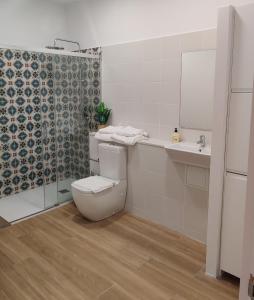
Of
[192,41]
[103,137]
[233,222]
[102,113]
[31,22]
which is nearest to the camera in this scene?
[233,222]

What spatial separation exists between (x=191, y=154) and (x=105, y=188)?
1.01 m

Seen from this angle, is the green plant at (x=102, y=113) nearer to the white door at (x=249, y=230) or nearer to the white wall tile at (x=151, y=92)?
the white wall tile at (x=151, y=92)

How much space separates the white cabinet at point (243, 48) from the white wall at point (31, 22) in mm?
2627

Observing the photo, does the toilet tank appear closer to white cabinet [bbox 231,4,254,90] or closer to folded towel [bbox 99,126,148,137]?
folded towel [bbox 99,126,148,137]

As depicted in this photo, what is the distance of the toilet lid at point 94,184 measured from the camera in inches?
115

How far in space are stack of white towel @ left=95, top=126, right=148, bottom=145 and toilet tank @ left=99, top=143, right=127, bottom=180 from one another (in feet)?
0.29

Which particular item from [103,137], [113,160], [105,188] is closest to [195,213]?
[105,188]

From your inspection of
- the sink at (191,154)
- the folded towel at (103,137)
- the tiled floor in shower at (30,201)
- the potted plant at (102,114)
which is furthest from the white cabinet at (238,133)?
the tiled floor in shower at (30,201)

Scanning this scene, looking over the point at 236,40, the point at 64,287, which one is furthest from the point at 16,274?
the point at 236,40

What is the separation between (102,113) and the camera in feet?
11.6

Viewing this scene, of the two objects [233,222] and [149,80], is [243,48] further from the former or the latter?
[149,80]

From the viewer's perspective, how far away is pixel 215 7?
8.29 feet

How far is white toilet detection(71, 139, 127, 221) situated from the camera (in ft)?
9.68

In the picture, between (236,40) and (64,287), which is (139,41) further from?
(64,287)
